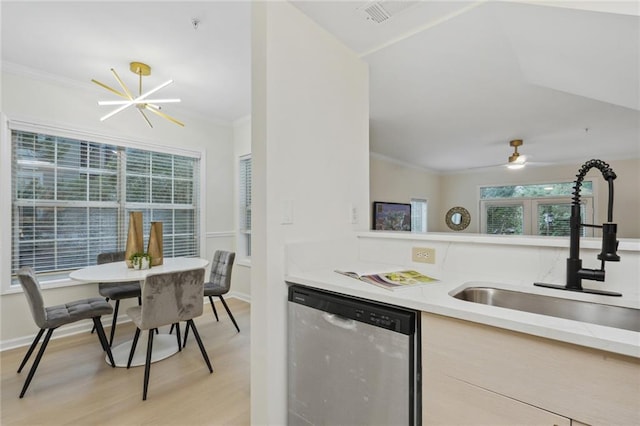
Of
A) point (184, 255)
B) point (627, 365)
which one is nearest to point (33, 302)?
point (184, 255)

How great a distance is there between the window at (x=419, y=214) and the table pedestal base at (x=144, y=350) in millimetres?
5251

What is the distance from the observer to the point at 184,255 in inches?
160

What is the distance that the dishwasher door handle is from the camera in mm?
1254

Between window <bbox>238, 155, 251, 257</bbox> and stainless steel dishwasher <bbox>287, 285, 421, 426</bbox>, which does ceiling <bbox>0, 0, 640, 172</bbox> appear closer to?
window <bbox>238, 155, 251, 257</bbox>

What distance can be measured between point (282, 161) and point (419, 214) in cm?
585

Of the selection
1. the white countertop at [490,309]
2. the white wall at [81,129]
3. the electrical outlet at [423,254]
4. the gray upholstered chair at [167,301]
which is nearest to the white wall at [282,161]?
the white countertop at [490,309]

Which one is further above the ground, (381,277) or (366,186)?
(366,186)

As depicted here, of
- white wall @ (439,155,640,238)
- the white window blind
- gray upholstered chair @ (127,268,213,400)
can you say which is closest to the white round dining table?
gray upholstered chair @ (127,268,213,400)

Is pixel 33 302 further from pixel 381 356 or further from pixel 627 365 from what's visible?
pixel 627 365

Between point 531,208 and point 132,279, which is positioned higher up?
point 531,208

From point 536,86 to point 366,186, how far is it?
1.89 metres

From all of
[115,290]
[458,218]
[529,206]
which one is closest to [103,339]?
[115,290]

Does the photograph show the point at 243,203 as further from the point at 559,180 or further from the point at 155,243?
the point at 559,180

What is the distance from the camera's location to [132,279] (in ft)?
7.54
